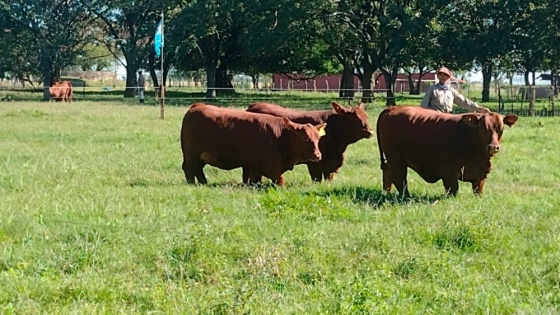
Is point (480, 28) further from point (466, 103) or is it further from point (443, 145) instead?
point (443, 145)

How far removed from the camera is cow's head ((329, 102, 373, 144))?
11.1 m

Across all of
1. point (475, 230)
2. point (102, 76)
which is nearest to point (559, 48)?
point (475, 230)

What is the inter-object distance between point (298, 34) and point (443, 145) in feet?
81.6

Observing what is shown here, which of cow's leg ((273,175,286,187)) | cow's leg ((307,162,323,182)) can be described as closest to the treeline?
cow's leg ((307,162,323,182))

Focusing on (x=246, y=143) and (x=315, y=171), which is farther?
(x=315, y=171)

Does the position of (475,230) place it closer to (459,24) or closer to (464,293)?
(464,293)

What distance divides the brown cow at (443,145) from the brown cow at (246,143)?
1218 millimetres

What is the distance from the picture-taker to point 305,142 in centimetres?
977

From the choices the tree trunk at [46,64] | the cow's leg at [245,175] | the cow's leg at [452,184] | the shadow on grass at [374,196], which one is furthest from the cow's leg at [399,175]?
the tree trunk at [46,64]

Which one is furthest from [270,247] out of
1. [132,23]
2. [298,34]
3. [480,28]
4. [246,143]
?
[132,23]

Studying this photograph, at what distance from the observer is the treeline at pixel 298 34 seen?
29828mm

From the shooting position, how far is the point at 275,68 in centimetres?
4716

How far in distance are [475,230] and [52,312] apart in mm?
3770

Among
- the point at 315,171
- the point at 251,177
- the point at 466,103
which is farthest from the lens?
the point at 315,171
